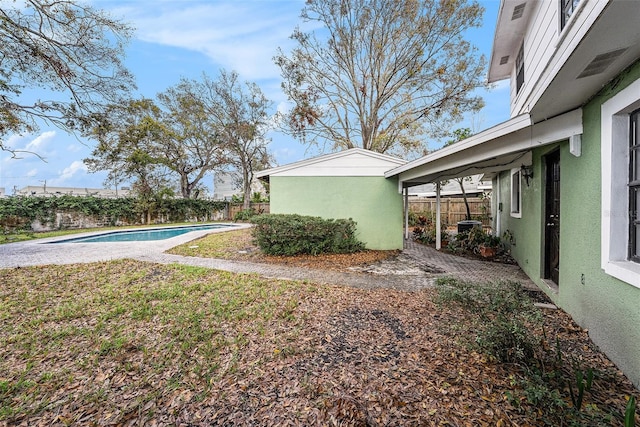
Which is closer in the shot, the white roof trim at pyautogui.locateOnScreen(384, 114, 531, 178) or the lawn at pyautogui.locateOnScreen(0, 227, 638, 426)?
the lawn at pyautogui.locateOnScreen(0, 227, 638, 426)

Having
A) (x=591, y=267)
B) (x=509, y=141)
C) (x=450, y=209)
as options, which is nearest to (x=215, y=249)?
(x=509, y=141)

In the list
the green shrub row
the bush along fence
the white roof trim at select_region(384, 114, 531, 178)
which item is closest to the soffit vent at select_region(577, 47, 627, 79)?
the white roof trim at select_region(384, 114, 531, 178)

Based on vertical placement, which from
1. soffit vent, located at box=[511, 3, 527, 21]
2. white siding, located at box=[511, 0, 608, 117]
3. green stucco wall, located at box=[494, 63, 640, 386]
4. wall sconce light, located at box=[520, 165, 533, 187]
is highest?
soffit vent, located at box=[511, 3, 527, 21]

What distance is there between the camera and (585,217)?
3582 millimetres

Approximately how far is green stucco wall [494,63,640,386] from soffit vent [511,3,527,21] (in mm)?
3230

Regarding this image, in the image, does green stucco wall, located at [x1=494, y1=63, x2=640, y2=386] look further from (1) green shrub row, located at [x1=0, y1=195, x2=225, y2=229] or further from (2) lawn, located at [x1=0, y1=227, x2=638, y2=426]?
(1) green shrub row, located at [x1=0, y1=195, x2=225, y2=229]

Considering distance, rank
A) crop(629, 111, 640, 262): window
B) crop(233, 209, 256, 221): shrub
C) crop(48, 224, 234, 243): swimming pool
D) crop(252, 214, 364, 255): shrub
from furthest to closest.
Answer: crop(233, 209, 256, 221): shrub
crop(48, 224, 234, 243): swimming pool
crop(252, 214, 364, 255): shrub
crop(629, 111, 640, 262): window

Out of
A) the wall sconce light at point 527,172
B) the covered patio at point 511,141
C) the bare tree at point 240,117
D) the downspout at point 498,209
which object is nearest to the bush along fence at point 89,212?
the bare tree at point 240,117

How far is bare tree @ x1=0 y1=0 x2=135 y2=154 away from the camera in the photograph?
5.62 metres

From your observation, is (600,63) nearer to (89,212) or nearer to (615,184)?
(615,184)

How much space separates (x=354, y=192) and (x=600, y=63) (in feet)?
24.7

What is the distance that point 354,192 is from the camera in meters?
9.97

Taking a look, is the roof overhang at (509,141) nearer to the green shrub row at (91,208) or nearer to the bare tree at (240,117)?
the green shrub row at (91,208)

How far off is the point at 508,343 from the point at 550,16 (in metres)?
5.43
